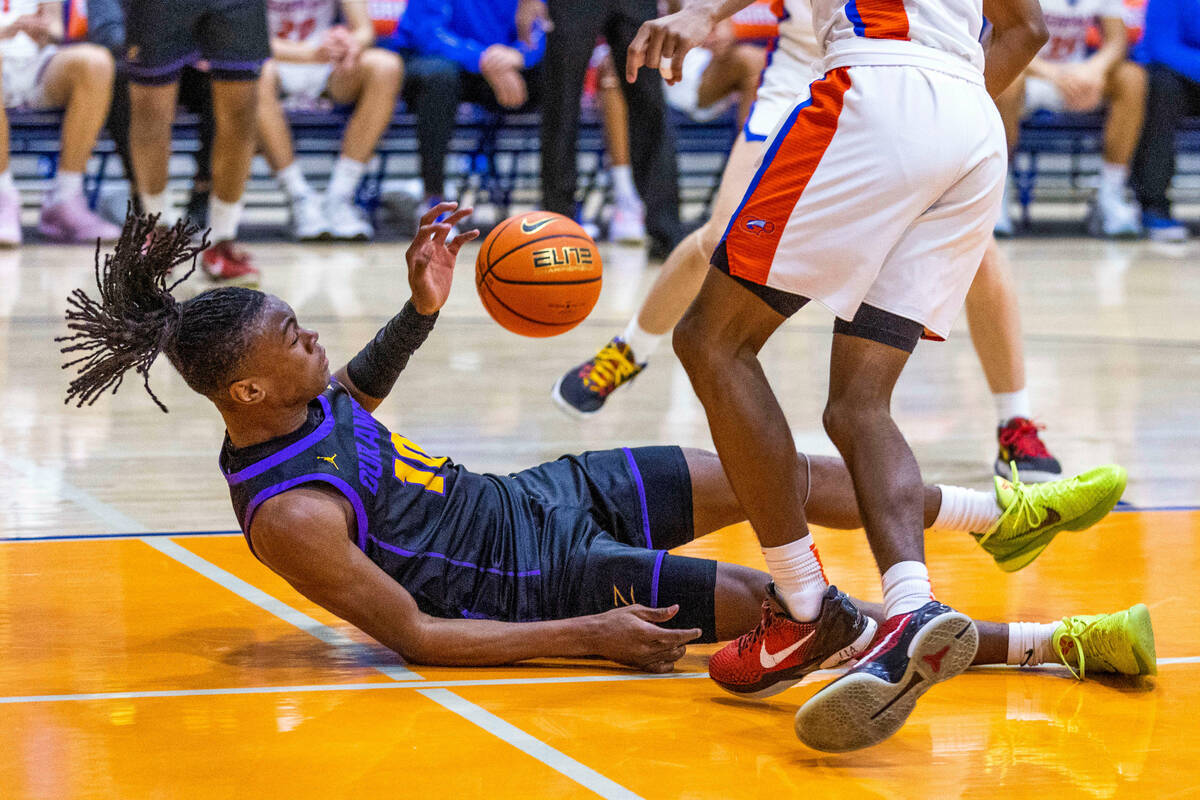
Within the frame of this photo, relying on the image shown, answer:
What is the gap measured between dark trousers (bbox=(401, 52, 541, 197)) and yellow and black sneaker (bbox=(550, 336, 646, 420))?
18.3 feet

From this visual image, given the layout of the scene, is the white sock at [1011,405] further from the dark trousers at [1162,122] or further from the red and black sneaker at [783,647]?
the dark trousers at [1162,122]

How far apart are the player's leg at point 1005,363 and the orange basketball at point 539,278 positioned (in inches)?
45.5

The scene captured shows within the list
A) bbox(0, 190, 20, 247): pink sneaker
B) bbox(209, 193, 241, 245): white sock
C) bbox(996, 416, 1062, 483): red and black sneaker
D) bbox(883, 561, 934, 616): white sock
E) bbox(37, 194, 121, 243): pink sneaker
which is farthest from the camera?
bbox(37, 194, 121, 243): pink sneaker

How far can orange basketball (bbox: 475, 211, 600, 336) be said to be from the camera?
3.99 meters

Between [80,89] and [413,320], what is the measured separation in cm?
715

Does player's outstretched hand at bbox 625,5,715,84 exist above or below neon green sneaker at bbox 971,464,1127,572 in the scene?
above

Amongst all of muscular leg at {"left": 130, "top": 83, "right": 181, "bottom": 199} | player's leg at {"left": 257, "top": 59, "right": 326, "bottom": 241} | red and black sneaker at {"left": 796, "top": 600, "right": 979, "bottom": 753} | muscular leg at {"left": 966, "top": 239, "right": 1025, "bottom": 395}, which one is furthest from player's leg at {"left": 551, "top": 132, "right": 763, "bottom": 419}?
player's leg at {"left": 257, "top": 59, "right": 326, "bottom": 241}

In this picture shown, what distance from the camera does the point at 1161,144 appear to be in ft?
37.1

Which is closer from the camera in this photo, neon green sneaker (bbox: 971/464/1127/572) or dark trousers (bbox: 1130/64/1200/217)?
neon green sneaker (bbox: 971/464/1127/572)

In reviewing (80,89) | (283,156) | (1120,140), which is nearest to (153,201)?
(80,89)

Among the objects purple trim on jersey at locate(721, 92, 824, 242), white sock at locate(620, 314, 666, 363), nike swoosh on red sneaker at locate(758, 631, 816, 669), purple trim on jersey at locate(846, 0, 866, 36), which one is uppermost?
purple trim on jersey at locate(846, 0, 866, 36)

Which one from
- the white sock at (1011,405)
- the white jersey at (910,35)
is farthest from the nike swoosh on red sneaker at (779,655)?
the white sock at (1011,405)

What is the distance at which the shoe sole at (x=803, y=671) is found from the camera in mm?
2797

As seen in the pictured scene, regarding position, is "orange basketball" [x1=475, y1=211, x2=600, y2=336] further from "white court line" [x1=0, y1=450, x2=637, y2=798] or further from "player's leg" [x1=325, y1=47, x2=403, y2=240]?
"player's leg" [x1=325, y1=47, x2=403, y2=240]
